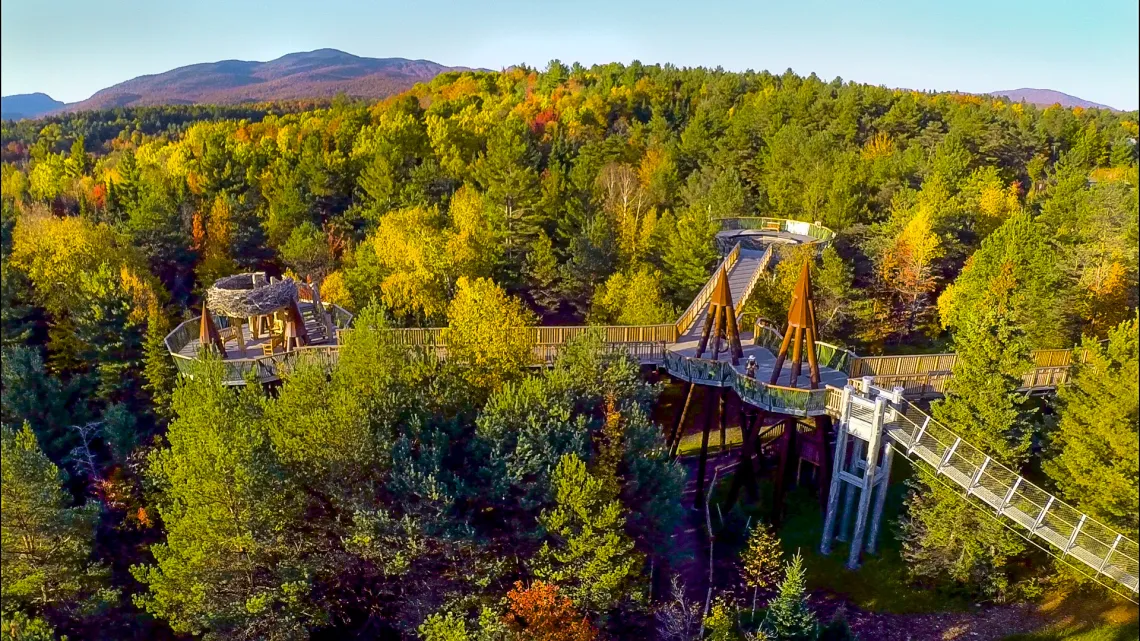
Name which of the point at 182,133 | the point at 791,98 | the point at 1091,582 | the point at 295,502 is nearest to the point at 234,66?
the point at 182,133

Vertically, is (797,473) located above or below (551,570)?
below

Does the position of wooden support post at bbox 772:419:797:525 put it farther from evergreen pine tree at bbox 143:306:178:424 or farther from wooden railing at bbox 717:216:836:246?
evergreen pine tree at bbox 143:306:178:424

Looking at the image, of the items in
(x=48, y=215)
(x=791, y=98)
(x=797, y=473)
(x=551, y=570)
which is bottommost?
(x=797, y=473)

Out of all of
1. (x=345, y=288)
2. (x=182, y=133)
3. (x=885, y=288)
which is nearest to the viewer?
(x=345, y=288)

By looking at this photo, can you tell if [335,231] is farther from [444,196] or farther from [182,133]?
[182,133]

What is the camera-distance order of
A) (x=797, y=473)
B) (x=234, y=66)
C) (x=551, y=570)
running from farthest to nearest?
(x=234, y=66), (x=797, y=473), (x=551, y=570)

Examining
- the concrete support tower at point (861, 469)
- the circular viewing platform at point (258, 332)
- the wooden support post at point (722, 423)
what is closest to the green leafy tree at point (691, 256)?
the wooden support post at point (722, 423)

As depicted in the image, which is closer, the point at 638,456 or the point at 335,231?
the point at 638,456

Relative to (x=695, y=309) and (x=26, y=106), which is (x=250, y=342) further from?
(x=26, y=106)
